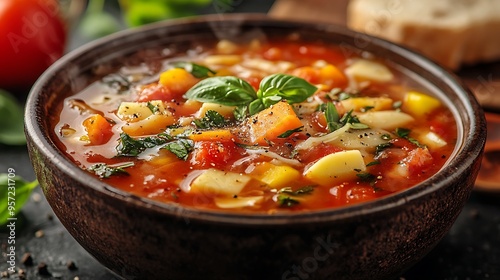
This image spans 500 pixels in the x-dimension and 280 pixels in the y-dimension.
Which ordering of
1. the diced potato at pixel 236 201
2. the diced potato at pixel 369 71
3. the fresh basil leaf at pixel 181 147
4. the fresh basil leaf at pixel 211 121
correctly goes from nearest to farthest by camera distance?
the diced potato at pixel 236 201 < the fresh basil leaf at pixel 181 147 < the fresh basil leaf at pixel 211 121 < the diced potato at pixel 369 71

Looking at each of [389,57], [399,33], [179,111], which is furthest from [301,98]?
[399,33]

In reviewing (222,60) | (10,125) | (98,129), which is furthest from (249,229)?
(10,125)

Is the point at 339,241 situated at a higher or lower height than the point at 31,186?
higher

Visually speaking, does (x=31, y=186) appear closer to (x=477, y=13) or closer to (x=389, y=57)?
(x=389, y=57)

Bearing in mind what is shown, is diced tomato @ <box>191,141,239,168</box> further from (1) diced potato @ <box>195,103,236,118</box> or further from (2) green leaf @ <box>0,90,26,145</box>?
(2) green leaf @ <box>0,90,26,145</box>

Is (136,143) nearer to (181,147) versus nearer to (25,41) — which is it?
(181,147)

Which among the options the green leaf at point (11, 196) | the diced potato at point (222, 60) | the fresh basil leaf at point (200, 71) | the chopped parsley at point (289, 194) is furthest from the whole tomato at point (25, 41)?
the chopped parsley at point (289, 194)

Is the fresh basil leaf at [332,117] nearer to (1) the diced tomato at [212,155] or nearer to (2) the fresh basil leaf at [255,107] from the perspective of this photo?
(2) the fresh basil leaf at [255,107]
